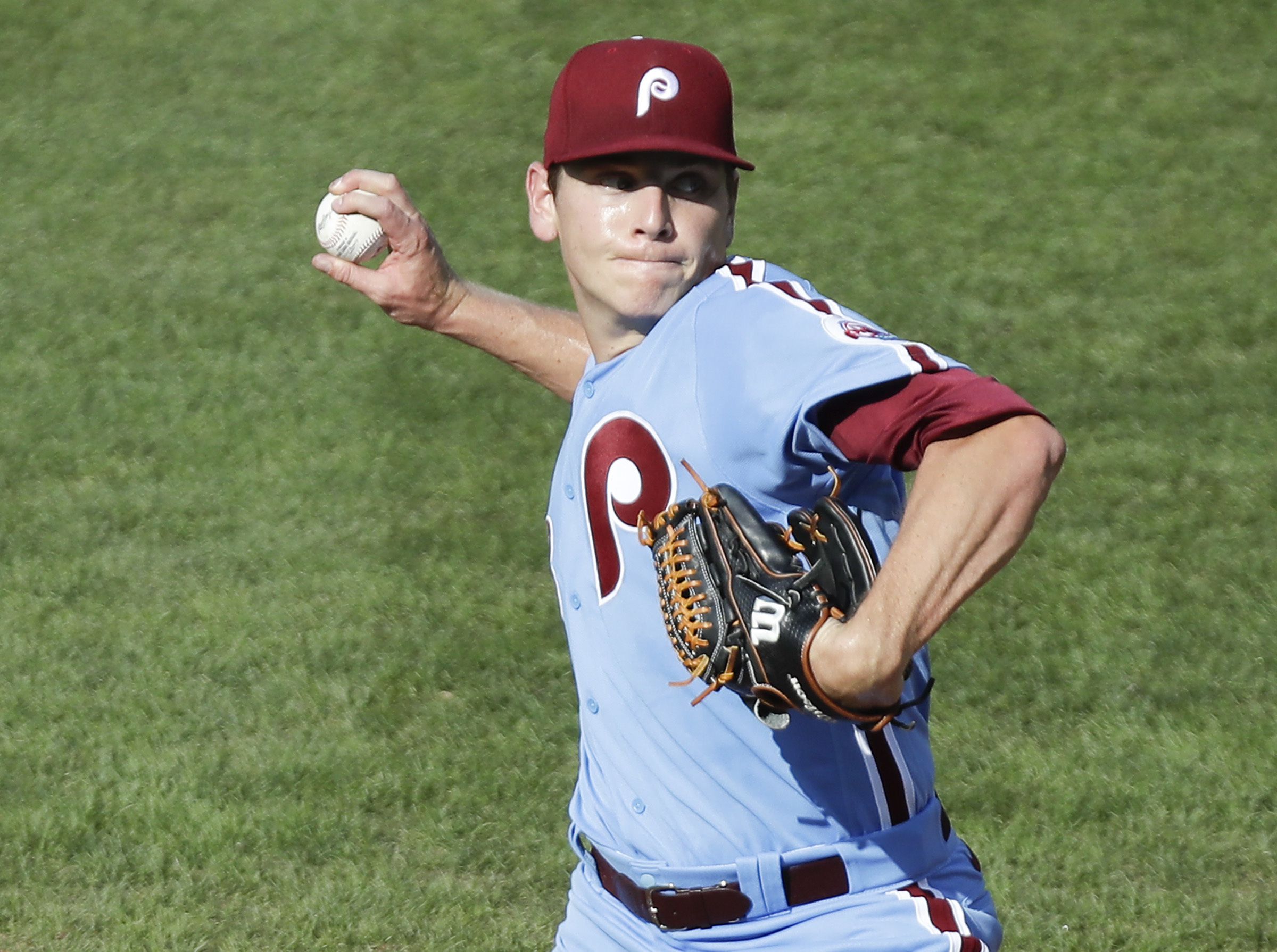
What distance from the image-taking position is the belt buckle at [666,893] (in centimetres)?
282

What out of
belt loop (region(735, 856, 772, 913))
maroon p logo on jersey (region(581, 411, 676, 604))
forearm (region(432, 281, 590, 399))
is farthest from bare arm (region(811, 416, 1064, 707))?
forearm (region(432, 281, 590, 399))

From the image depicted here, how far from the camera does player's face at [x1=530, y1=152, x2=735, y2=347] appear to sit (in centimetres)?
283

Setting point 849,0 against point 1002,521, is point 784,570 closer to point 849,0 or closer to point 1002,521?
point 1002,521

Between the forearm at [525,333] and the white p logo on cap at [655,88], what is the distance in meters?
1.12

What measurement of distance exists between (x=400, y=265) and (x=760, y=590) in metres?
1.86

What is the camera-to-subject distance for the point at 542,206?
127 inches

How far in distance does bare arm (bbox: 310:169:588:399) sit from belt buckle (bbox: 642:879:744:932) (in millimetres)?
1374

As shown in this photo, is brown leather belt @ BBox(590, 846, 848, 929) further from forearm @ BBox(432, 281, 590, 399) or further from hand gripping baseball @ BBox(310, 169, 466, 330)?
hand gripping baseball @ BBox(310, 169, 466, 330)

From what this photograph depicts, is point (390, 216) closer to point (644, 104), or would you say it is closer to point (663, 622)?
point (644, 104)

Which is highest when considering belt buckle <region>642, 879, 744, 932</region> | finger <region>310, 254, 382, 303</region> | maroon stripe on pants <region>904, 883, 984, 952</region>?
finger <region>310, 254, 382, 303</region>

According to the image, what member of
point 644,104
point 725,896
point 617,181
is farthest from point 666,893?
point 644,104

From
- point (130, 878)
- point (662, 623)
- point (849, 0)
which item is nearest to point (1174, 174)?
point (849, 0)

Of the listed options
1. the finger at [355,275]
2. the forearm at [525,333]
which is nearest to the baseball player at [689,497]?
the forearm at [525,333]

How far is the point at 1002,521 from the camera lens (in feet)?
6.95
